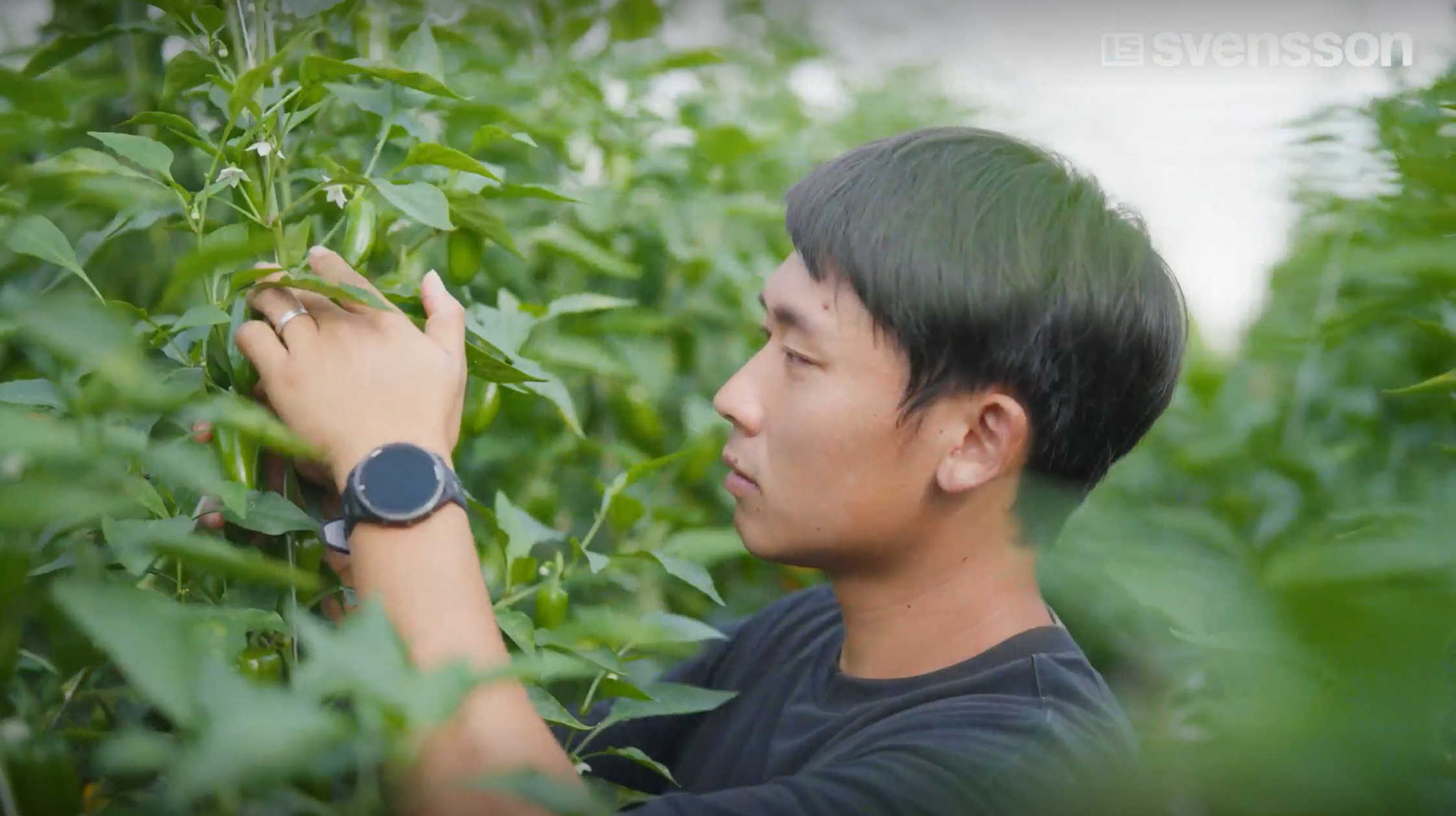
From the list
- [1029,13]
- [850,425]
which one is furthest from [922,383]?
[1029,13]

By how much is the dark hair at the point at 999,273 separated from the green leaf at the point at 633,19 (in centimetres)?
59

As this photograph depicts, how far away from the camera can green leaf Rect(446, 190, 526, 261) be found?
1.22 m

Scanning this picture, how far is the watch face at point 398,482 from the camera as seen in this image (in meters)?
1.02

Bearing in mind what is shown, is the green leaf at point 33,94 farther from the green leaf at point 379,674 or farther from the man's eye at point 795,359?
the man's eye at point 795,359

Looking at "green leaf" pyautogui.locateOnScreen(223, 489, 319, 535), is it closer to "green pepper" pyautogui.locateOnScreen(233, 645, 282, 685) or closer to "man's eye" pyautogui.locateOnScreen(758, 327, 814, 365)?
"green pepper" pyautogui.locateOnScreen(233, 645, 282, 685)

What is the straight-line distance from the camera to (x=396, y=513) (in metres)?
1.02

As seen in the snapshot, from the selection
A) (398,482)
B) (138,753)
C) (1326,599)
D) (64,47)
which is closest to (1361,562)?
(1326,599)

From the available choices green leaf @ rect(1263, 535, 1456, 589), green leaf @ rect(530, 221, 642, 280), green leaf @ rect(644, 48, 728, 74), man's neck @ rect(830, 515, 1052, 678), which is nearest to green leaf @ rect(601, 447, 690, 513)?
man's neck @ rect(830, 515, 1052, 678)

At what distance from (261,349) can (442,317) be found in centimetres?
16

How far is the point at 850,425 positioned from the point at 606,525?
747 millimetres

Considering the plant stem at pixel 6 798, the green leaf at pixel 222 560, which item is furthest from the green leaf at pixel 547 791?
the plant stem at pixel 6 798

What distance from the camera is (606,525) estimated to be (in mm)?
1979

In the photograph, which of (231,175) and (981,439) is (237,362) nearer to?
(231,175)

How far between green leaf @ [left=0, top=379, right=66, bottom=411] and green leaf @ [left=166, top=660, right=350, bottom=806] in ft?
1.33
